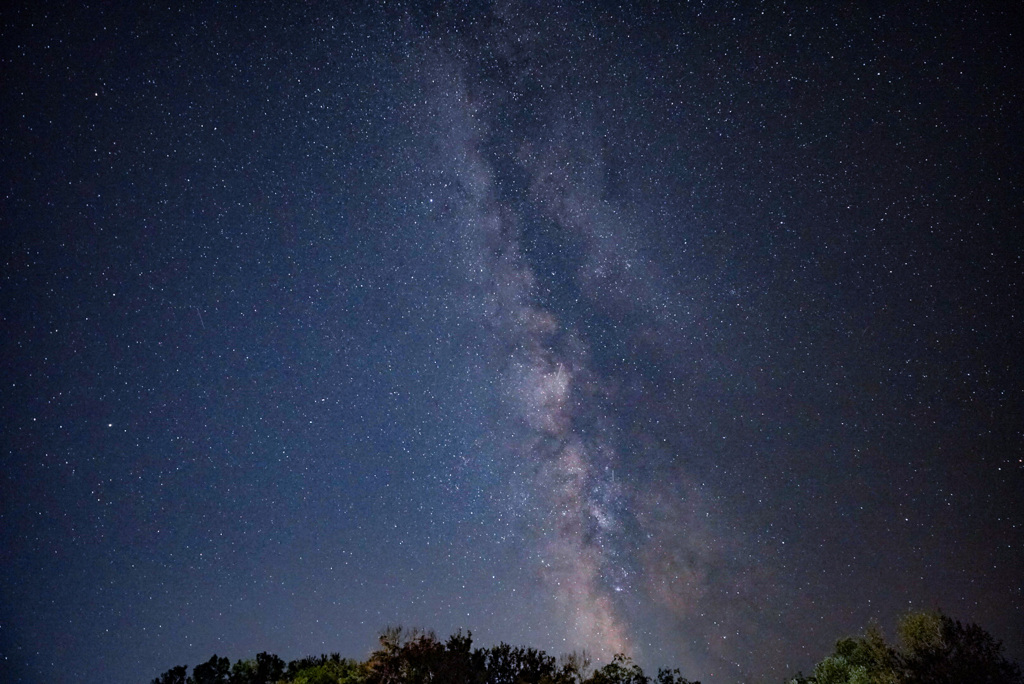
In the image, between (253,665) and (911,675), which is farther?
(253,665)

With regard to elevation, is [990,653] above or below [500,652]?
above

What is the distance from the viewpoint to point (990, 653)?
29922 millimetres

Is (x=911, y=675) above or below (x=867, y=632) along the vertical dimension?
below

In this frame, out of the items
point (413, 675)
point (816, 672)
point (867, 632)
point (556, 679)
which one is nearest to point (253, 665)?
point (413, 675)

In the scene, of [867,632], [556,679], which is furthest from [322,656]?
[867,632]

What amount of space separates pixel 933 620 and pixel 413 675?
32251 mm

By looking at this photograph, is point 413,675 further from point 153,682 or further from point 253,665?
point 153,682

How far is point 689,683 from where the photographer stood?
33656 mm

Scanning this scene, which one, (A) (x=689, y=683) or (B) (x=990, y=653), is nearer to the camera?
(B) (x=990, y=653)

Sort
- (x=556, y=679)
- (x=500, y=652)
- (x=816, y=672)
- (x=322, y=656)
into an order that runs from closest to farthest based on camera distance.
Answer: (x=556, y=679) < (x=500, y=652) < (x=816, y=672) < (x=322, y=656)

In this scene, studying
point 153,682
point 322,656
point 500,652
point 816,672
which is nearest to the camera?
point 500,652

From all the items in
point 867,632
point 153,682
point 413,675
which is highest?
point 867,632

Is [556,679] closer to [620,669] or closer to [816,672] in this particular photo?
[620,669]

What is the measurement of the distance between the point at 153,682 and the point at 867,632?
198 ft
